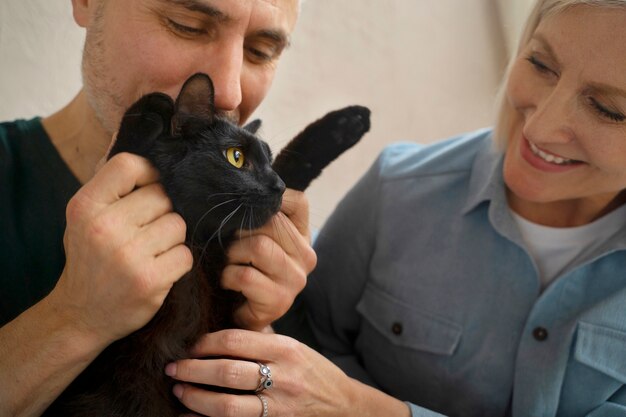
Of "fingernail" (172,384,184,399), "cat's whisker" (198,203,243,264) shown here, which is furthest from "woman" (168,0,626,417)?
"cat's whisker" (198,203,243,264)

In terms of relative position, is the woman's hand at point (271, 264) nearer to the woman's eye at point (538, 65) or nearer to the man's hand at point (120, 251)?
the man's hand at point (120, 251)

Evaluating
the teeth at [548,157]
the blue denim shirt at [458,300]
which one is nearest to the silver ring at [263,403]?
the blue denim shirt at [458,300]

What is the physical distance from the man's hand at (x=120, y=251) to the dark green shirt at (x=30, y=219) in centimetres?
26

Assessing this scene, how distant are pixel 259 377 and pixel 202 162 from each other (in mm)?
317

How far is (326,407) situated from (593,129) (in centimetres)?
64

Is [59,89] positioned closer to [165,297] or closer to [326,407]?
[165,297]

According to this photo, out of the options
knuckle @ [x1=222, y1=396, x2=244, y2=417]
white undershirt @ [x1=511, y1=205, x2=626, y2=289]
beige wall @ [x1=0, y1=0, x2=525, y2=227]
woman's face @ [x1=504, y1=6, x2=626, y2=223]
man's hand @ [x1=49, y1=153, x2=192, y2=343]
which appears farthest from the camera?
beige wall @ [x1=0, y1=0, x2=525, y2=227]

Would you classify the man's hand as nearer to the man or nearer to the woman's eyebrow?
the man

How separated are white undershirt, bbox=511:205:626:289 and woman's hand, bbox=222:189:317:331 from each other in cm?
50

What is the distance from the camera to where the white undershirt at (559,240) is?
1.07 m

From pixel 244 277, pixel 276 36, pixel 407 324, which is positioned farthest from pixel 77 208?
pixel 407 324

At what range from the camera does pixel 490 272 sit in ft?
3.58

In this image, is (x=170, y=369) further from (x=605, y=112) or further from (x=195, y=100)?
(x=605, y=112)

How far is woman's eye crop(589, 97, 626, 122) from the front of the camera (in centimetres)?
88
